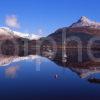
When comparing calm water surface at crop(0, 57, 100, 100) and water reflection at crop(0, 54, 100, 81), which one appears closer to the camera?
calm water surface at crop(0, 57, 100, 100)


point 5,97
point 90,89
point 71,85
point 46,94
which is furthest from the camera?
point 71,85

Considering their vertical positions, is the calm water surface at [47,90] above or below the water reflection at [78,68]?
below

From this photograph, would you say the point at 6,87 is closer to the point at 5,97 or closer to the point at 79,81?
the point at 5,97

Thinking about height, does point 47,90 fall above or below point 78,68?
below

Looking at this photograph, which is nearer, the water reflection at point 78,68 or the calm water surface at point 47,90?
the calm water surface at point 47,90

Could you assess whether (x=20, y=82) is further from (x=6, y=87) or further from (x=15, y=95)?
(x=15, y=95)

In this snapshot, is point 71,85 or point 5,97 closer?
point 5,97

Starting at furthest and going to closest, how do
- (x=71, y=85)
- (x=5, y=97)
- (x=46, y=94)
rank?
(x=71, y=85) → (x=46, y=94) → (x=5, y=97)

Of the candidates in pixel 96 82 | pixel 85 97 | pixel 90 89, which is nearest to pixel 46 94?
pixel 85 97

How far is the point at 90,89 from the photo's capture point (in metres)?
22.8

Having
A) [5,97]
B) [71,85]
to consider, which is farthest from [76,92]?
[5,97]

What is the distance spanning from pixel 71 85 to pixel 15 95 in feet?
19.6

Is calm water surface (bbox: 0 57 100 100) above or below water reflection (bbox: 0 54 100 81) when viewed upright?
below

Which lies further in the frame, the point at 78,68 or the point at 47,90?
the point at 78,68
